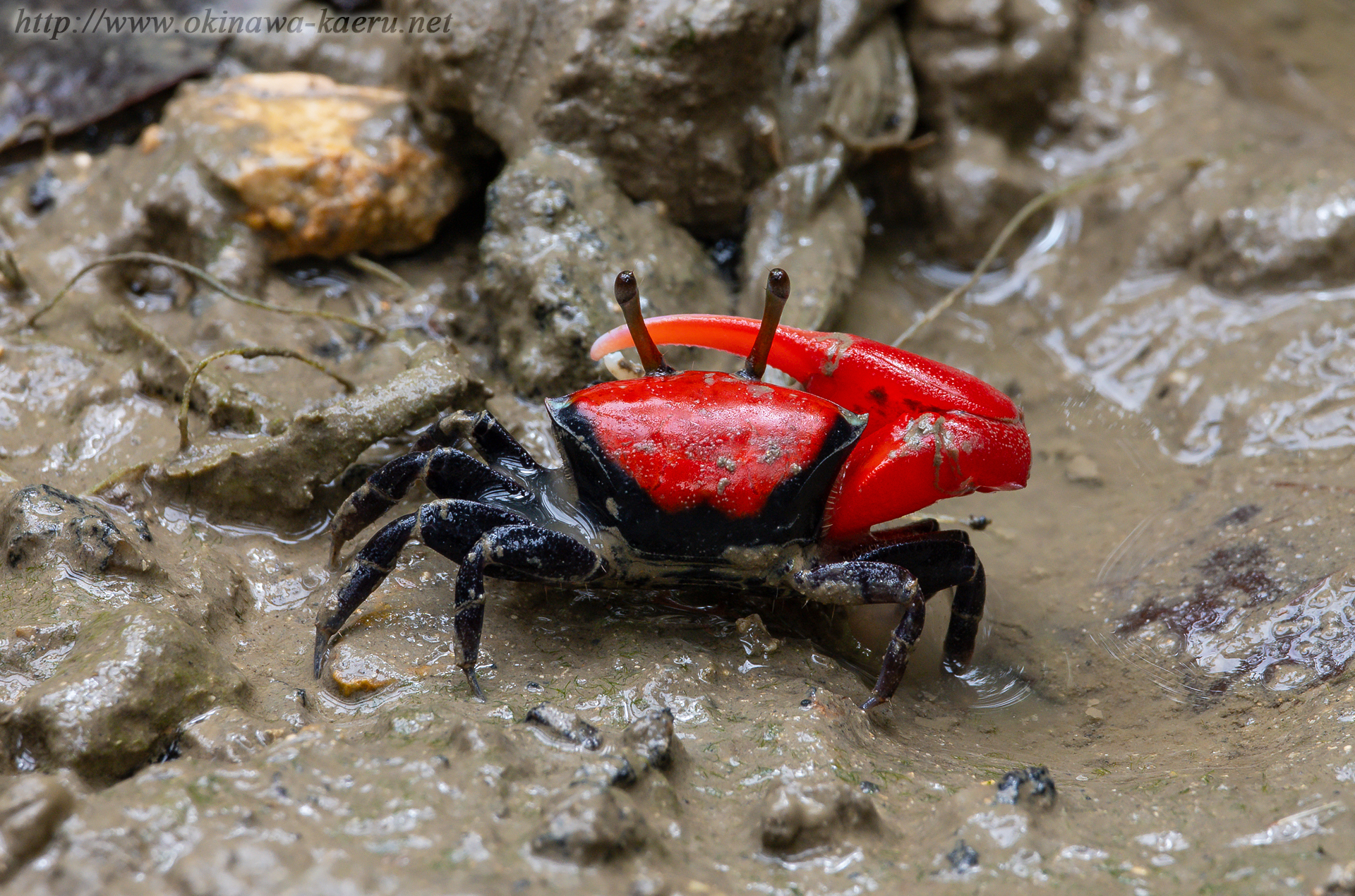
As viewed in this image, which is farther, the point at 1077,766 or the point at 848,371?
the point at 848,371

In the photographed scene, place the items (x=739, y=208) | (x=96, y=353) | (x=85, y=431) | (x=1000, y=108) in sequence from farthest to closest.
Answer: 1. (x=1000, y=108)
2. (x=739, y=208)
3. (x=96, y=353)
4. (x=85, y=431)

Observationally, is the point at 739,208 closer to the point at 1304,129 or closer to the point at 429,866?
the point at 1304,129

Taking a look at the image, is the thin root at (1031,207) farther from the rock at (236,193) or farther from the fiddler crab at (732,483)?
the rock at (236,193)

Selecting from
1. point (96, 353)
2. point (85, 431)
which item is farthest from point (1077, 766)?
point (96, 353)

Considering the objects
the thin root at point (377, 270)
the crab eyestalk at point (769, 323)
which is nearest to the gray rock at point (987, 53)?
the crab eyestalk at point (769, 323)

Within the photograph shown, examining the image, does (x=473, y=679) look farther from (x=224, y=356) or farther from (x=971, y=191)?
(x=971, y=191)

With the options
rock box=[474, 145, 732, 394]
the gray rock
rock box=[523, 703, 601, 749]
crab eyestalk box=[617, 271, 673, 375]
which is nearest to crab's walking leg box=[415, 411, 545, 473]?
crab eyestalk box=[617, 271, 673, 375]
